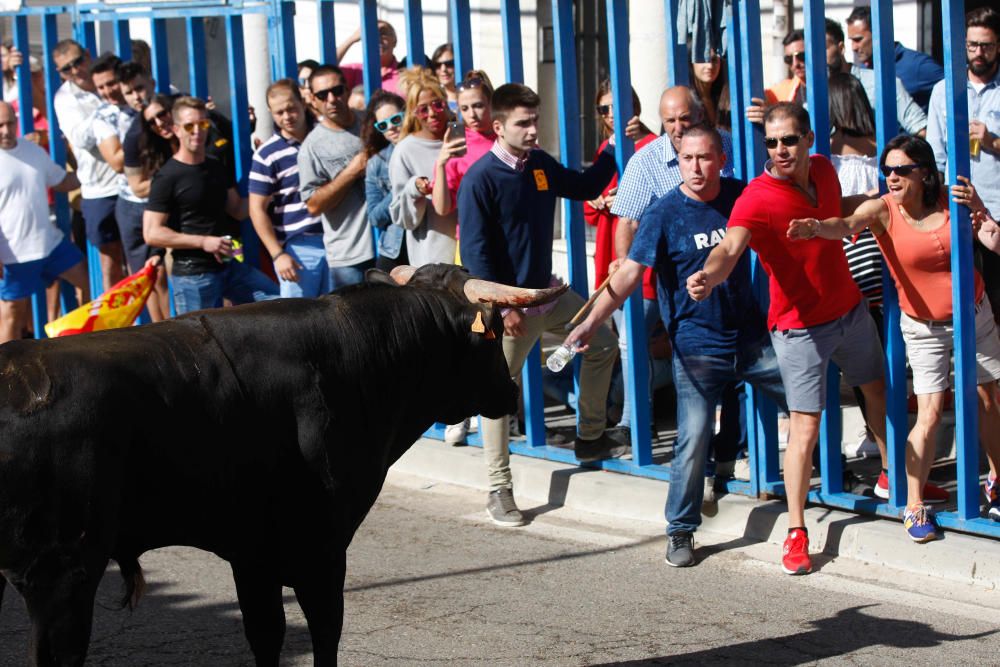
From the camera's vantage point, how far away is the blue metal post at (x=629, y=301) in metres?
7.29

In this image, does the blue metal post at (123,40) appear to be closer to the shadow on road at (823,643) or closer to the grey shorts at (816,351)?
the grey shorts at (816,351)

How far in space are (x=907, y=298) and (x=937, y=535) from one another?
1.05 metres

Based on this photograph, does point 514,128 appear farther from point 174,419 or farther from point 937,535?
point 174,419

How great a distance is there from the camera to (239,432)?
14.2 ft

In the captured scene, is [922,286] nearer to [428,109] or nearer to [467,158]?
[467,158]

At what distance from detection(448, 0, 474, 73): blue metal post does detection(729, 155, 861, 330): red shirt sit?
7.84 feet

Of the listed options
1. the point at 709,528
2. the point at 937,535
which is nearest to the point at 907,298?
the point at 937,535

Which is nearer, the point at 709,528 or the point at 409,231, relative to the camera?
the point at 709,528

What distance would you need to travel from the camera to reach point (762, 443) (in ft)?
23.1

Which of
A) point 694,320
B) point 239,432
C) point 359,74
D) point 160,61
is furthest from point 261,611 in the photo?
point 160,61

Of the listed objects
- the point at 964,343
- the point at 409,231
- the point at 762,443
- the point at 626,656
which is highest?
the point at 409,231

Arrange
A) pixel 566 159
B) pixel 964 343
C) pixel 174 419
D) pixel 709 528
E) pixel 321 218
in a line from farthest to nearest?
pixel 321 218
pixel 566 159
pixel 709 528
pixel 964 343
pixel 174 419

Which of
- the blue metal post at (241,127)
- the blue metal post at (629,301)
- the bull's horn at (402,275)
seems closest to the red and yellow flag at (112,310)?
the blue metal post at (241,127)

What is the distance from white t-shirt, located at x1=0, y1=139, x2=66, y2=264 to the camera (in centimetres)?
992
